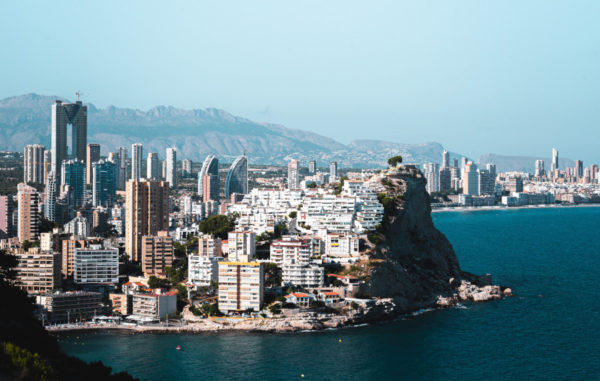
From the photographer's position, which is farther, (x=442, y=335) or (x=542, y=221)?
(x=542, y=221)

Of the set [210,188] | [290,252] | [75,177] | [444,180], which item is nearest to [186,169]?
[210,188]

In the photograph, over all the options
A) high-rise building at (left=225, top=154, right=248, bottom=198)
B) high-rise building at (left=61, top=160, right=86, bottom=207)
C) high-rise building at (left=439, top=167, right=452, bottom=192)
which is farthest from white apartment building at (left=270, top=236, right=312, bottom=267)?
high-rise building at (left=439, top=167, right=452, bottom=192)

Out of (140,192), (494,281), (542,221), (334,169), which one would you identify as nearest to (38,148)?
(334,169)

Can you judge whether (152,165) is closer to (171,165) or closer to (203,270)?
(171,165)

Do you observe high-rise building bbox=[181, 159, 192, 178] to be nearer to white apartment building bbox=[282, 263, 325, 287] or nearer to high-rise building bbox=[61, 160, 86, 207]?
high-rise building bbox=[61, 160, 86, 207]

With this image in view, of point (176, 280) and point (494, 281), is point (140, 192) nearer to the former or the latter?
point (176, 280)
